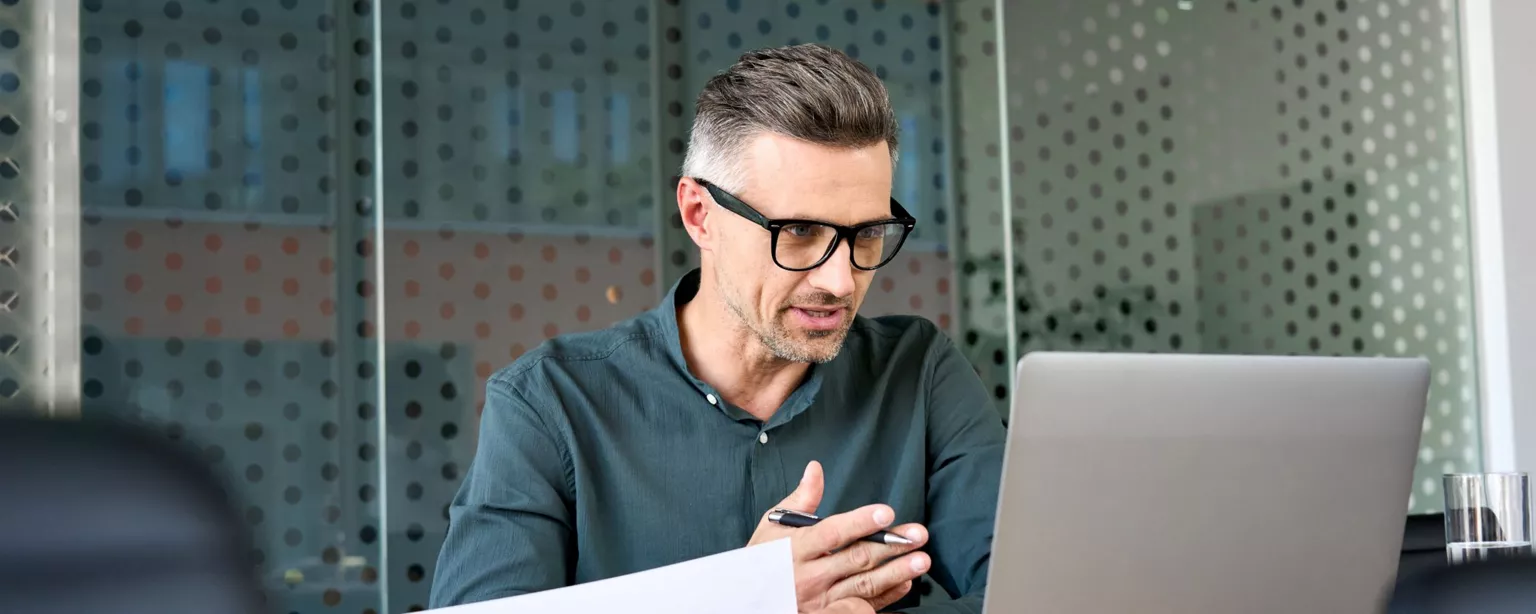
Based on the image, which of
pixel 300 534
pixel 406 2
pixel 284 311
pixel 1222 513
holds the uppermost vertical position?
pixel 406 2

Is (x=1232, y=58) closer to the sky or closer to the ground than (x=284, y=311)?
closer to the sky

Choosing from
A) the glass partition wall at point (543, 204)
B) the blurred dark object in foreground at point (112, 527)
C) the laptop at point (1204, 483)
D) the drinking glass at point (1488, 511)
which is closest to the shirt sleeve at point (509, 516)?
the laptop at point (1204, 483)

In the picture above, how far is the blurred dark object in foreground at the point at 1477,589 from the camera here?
0.54m

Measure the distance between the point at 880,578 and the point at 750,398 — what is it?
538mm

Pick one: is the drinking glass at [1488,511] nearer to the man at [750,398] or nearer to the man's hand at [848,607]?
the man at [750,398]

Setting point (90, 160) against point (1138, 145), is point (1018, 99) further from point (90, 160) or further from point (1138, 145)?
point (90, 160)

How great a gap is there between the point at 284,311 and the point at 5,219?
54 cm

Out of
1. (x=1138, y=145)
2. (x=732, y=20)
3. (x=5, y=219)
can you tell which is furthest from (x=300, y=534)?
(x=1138, y=145)

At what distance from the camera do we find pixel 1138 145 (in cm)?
387

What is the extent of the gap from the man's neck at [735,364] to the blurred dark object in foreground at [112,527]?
120 centimetres

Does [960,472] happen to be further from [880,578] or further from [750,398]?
[880,578]

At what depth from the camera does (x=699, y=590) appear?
1136mm

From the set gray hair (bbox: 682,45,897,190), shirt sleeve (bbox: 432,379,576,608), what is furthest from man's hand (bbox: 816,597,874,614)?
gray hair (bbox: 682,45,897,190)

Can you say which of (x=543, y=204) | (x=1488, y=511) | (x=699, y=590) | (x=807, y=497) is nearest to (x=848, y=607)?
(x=807, y=497)
